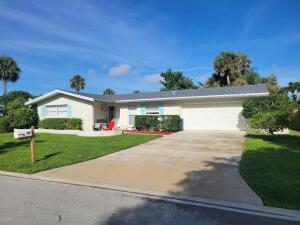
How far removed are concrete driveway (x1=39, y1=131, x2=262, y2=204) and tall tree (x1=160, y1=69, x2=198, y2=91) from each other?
30253 millimetres

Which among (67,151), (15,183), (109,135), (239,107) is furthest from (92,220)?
(239,107)

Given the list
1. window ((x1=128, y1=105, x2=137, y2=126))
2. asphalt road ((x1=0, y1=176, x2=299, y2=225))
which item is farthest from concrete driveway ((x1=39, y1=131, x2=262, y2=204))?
window ((x1=128, y1=105, x2=137, y2=126))

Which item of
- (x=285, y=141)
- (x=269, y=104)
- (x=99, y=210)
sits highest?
(x=269, y=104)

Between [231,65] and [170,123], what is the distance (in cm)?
2072

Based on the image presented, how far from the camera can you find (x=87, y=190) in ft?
18.5

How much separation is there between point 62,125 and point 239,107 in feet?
45.0

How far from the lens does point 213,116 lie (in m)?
18.6

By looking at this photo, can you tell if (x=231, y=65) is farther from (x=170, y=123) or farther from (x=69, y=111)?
(x=69, y=111)

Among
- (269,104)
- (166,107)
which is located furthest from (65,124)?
(269,104)

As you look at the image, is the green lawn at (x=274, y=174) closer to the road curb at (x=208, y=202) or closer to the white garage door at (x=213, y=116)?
the road curb at (x=208, y=202)

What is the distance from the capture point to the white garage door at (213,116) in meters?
17.9

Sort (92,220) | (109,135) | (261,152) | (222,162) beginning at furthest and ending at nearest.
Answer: (109,135), (261,152), (222,162), (92,220)

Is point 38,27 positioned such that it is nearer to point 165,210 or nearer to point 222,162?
point 222,162

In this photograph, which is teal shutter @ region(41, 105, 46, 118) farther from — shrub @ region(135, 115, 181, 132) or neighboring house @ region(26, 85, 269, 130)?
shrub @ region(135, 115, 181, 132)
